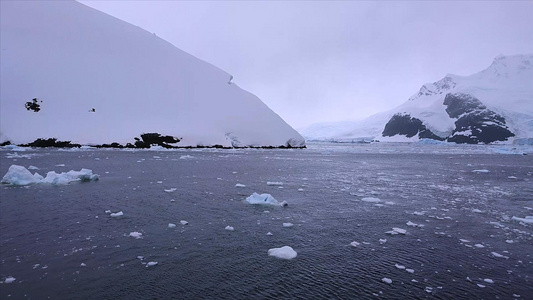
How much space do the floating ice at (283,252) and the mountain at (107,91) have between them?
60.0 meters

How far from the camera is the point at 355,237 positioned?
976 cm

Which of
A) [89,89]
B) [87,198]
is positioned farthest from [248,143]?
[87,198]

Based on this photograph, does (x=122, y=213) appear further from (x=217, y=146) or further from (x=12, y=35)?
(x=12, y=35)

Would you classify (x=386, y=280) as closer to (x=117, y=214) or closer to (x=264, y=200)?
(x=264, y=200)

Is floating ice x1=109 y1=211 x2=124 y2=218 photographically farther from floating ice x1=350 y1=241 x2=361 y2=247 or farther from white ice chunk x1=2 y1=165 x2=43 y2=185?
white ice chunk x1=2 y1=165 x2=43 y2=185

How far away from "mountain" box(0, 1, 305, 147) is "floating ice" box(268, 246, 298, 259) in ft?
197

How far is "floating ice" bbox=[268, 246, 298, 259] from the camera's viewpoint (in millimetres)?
8105

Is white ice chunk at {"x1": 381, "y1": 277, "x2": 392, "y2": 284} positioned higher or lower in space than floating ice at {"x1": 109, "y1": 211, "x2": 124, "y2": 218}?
lower

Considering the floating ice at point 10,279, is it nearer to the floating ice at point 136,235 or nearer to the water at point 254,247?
the water at point 254,247

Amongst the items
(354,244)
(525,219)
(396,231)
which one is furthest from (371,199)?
(354,244)

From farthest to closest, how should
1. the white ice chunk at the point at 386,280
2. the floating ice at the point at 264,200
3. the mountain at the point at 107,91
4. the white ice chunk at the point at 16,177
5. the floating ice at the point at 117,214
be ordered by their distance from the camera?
the mountain at the point at 107,91 → the white ice chunk at the point at 16,177 → the floating ice at the point at 264,200 → the floating ice at the point at 117,214 → the white ice chunk at the point at 386,280

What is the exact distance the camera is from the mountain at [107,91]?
58.3 meters

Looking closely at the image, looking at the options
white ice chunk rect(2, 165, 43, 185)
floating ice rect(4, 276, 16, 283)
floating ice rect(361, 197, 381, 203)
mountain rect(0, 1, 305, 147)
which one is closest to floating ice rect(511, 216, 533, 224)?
floating ice rect(361, 197, 381, 203)

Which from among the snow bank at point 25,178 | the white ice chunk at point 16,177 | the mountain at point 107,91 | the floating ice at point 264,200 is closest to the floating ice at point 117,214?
the floating ice at point 264,200
